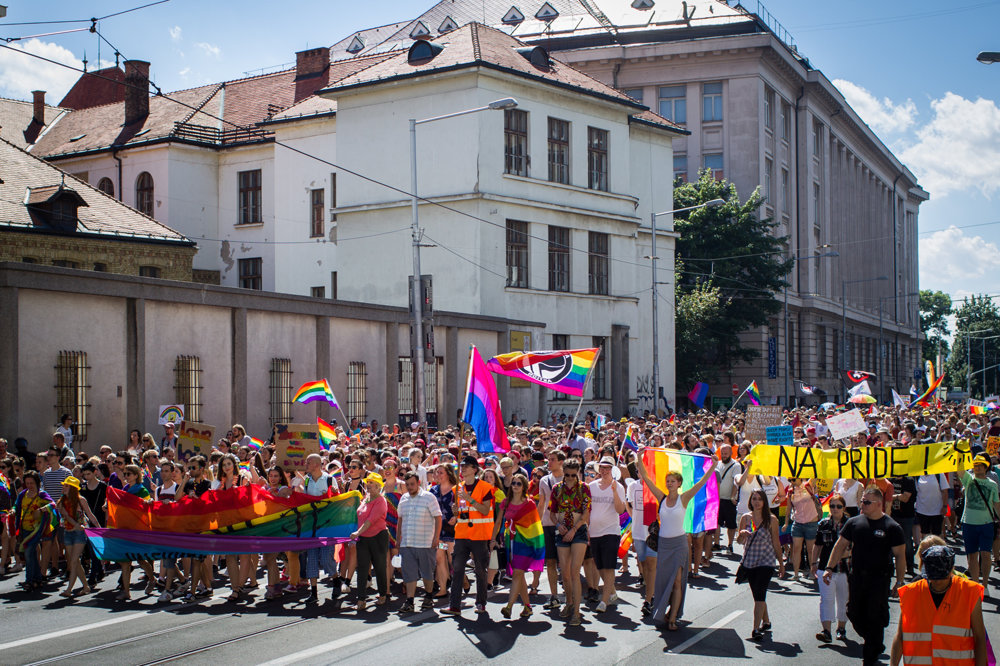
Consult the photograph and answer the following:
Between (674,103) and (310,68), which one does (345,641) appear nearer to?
(310,68)

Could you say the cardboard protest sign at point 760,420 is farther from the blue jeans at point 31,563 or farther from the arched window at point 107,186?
the arched window at point 107,186

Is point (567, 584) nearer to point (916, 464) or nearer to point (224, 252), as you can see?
point (916, 464)

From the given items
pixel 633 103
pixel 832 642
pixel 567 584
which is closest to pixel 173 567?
pixel 567 584

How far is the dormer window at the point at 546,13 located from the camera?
219ft

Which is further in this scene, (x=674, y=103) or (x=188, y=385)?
(x=674, y=103)

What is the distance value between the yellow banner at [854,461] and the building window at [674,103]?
169 feet

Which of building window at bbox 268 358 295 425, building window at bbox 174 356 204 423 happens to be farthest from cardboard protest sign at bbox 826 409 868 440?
building window at bbox 268 358 295 425

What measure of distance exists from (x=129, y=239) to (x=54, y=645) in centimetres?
2766

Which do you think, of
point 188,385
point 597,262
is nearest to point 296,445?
point 188,385

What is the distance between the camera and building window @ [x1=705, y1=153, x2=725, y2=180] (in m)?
64.1

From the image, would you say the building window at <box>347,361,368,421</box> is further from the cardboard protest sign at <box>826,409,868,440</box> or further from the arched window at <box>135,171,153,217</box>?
the arched window at <box>135,171,153,217</box>

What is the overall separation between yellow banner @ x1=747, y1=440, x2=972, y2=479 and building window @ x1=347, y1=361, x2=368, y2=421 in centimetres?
1603

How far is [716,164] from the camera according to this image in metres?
64.1

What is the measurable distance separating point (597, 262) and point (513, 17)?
29.9 m
